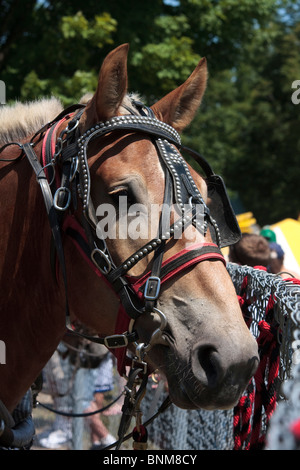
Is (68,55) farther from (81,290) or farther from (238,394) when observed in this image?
(238,394)

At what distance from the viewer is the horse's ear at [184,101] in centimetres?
250

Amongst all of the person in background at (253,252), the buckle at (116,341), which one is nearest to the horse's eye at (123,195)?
the buckle at (116,341)

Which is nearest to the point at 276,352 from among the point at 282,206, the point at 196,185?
the point at 196,185

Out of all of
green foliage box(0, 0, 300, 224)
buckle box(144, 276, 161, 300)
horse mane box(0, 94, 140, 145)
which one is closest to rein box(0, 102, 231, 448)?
buckle box(144, 276, 161, 300)

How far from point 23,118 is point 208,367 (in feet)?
5.32

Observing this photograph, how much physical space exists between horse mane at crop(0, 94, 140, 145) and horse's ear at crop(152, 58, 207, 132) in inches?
17.2

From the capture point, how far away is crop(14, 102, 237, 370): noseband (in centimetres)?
205

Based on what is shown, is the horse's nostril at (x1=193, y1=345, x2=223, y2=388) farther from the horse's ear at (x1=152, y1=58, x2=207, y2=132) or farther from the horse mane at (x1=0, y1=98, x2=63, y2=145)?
the horse mane at (x1=0, y1=98, x2=63, y2=145)

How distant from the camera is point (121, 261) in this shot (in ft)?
7.02

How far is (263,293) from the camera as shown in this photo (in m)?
2.73

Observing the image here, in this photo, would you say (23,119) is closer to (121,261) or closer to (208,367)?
(121,261)

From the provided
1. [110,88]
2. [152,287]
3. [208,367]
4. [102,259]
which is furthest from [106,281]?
[110,88]
